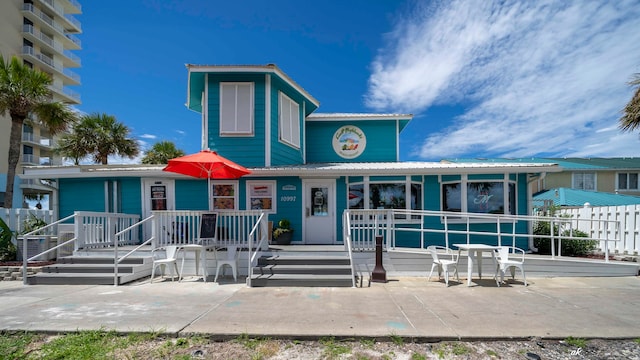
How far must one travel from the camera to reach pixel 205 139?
10078mm

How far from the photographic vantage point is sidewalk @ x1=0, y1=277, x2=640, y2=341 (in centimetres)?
405

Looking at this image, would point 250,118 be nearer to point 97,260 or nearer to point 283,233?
point 283,233

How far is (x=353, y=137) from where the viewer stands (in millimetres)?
12531

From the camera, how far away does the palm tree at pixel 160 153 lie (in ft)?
66.7

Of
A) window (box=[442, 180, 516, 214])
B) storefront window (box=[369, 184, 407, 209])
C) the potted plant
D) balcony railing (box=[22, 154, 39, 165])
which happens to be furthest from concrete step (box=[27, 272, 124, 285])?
balcony railing (box=[22, 154, 39, 165])

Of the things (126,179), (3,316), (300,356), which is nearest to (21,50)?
(126,179)

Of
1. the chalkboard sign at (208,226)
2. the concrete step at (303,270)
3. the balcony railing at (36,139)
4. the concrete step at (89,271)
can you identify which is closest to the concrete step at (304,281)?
the concrete step at (303,270)

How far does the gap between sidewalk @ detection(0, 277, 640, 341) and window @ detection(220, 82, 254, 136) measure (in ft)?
17.4

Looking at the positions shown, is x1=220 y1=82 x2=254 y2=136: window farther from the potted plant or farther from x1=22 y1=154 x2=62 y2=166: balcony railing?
x1=22 y1=154 x2=62 y2=166: balcony railing

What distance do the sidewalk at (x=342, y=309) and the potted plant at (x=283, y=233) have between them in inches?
96.1

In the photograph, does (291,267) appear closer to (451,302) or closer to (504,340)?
(451,302)

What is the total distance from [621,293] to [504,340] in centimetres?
441

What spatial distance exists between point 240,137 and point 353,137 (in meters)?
4.91

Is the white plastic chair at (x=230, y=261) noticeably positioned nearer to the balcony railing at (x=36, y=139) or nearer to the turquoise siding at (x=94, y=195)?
the turquoise siding at (x=94, y=195)
